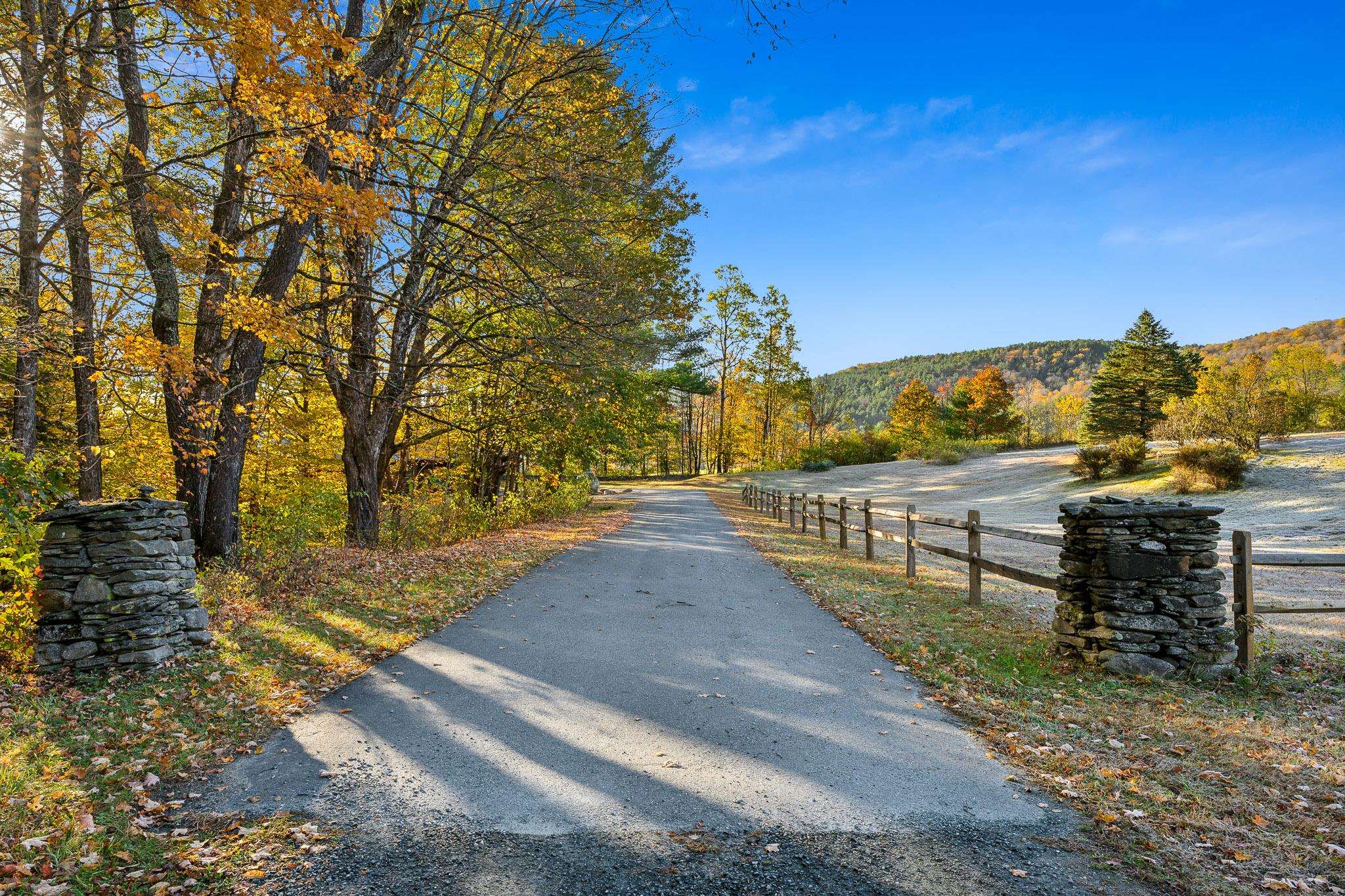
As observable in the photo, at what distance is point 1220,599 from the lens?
18.8ft

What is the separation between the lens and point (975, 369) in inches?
5965

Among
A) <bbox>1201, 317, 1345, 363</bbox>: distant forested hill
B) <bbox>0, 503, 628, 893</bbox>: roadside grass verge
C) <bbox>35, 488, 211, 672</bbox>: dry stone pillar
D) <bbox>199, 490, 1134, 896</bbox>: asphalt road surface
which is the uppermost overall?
<bbox>1201, 317, 1345, 363</bbox>: distant forested hill

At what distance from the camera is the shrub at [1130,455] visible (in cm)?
2698

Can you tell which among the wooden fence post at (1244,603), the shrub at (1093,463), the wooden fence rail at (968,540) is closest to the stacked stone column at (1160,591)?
the wooden fence post at (1244,603)

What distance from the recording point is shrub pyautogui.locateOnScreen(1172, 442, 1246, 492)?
843 inches

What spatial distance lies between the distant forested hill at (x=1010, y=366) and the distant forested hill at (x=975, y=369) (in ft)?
0.47

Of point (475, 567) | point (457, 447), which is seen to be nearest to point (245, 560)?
point (475, 567)

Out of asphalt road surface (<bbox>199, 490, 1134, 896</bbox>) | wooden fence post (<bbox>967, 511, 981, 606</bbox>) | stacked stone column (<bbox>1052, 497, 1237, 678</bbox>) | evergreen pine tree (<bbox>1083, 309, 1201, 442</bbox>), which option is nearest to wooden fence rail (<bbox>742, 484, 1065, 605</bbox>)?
wooden fence post (<bbox>967, 511, 981, 606</bbox>)

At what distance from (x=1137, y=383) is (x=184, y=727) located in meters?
47.9

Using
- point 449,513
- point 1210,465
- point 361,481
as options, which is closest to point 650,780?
point 361,481

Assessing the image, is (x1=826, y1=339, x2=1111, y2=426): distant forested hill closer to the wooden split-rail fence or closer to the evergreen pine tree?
the evergreen pine tree

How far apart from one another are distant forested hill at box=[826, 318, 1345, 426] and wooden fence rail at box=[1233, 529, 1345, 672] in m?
113

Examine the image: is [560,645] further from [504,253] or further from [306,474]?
[306,474]

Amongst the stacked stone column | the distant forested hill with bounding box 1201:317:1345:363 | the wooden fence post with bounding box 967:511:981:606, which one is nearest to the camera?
the stacked stone column
